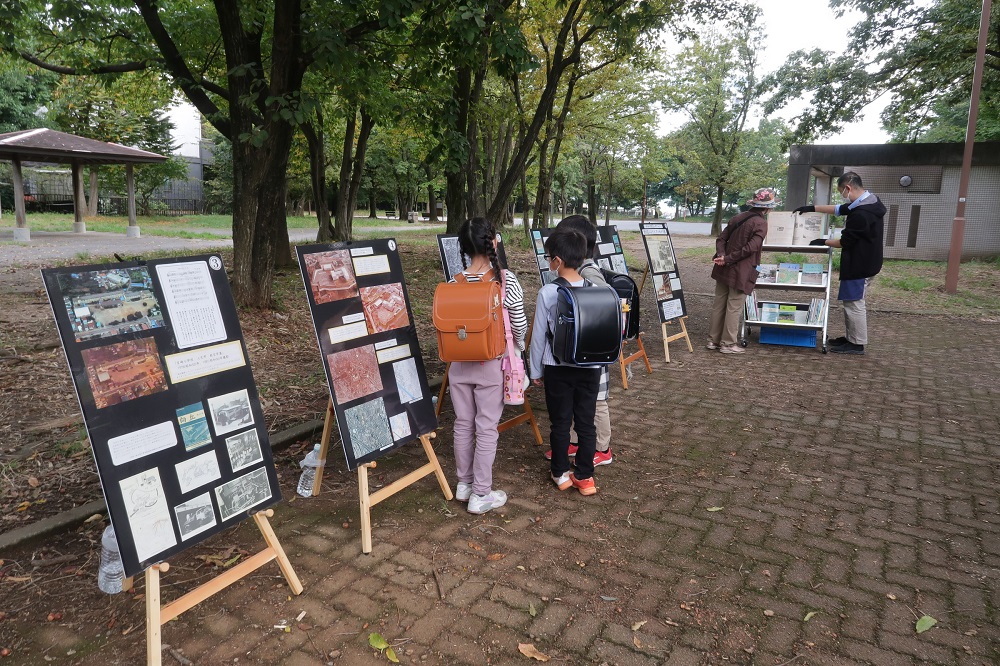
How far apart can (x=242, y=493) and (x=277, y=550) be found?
1.06 ft

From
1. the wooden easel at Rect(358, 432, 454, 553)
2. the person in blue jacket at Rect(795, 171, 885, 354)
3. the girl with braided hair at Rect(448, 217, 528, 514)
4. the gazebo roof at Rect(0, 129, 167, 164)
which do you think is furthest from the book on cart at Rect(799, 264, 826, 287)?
the gazebo roof at Rect(0, 129, 167, 164)

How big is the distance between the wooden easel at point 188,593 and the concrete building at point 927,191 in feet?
64.9

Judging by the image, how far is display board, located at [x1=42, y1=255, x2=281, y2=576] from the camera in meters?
2.44

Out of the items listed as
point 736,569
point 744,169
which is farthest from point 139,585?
point 744,169

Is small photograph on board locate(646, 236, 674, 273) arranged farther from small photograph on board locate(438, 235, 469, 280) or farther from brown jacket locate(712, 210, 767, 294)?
small photograph on board locate(438, 235, 469, 280)

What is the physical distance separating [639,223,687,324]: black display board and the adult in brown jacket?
536 mm

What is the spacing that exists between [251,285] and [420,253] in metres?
8.46

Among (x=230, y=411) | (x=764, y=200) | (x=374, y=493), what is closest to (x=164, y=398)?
(x=230, y=411)

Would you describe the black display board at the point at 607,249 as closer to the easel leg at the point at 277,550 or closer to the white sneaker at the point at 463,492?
the white sneaker at the point at 463,492

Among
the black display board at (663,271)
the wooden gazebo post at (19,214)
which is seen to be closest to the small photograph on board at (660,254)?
the black display board at (663,271)

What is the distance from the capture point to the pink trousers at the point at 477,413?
12.4 ft

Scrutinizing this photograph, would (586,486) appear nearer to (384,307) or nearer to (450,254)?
(384,307)

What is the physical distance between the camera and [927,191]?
18.2 meters

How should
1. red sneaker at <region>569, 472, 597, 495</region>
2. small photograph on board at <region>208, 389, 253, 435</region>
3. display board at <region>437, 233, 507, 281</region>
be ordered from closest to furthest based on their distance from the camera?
small photograph on board at <region>208, 389, 253, 435</region>, red sneaker at <region>569, 472, 597, 495</region>, display board at <region>437, 233, 507, 281</region>
